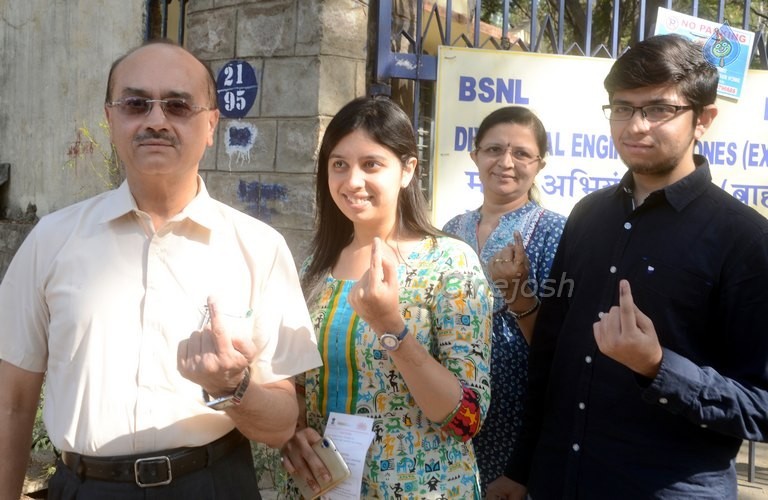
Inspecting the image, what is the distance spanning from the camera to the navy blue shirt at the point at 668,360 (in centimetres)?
160

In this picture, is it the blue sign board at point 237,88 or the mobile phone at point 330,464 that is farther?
the blue sign board at point 237,88

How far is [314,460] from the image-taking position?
176 centimetres

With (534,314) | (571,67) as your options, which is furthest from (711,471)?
(571,67)

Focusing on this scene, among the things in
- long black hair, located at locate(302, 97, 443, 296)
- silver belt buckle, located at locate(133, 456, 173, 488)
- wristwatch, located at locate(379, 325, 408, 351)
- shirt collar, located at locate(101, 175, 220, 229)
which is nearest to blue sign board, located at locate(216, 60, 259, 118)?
long black hair, located at locate(302, 97, 443, 296)

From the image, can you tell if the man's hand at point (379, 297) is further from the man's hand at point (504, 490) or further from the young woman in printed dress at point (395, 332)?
the man's hand at point (504, 490)

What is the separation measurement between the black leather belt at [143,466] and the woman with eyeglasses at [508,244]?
42.6 inches

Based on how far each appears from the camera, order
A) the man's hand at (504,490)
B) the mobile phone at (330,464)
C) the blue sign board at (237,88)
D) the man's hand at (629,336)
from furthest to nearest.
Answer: the blue sign board at (237,88) < the man's hand at (504,490) < the mobile phone at (330,464) < the man's hand at (629,336)

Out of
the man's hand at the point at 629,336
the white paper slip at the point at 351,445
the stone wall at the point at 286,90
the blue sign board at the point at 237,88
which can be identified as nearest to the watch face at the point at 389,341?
the white paper slip at the point at 351,445

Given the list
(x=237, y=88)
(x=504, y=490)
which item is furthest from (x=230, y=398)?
(x=237, y=88)

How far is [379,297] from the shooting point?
1613mm

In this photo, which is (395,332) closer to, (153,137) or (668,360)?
(668,360)

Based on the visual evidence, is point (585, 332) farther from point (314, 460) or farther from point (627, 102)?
point (314, 460)

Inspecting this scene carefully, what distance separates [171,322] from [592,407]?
110 centimetres

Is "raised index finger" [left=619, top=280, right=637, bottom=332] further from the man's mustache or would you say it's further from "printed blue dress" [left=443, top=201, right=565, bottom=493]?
the man's mustache
